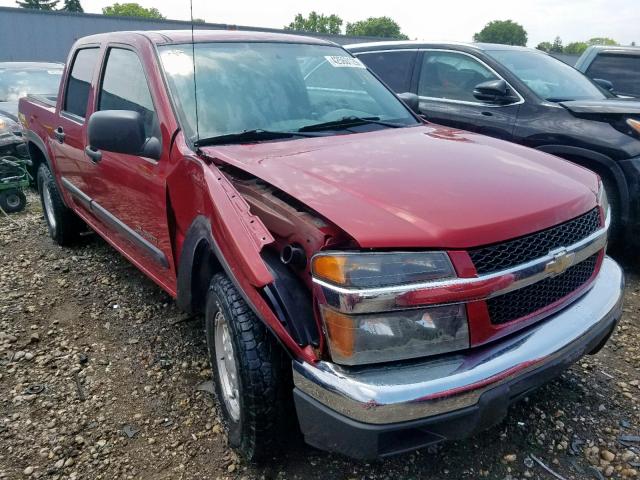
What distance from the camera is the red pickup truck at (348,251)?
66.6 inches

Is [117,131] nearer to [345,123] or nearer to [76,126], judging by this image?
[345,123]

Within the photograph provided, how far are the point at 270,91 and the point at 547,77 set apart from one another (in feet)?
10.9

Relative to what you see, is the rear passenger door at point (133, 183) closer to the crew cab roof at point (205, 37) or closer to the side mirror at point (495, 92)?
the crew cab roof at point (205, 37)

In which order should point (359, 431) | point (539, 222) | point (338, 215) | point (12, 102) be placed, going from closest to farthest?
point (359, 431)
point (338, 215)
point (539, 222)
point (12, 102)

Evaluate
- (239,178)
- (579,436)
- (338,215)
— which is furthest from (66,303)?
(579,436)

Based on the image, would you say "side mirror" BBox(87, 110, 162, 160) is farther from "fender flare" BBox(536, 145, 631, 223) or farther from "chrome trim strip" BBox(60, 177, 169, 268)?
"fender flare" BBox(536, 145, 631, 223)

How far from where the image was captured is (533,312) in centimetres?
196

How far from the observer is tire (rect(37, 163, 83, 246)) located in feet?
15.6

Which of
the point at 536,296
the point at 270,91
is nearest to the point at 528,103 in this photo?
the point at 270,91

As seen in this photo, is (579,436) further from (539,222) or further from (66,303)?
(66,303)

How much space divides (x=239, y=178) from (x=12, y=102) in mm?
7639

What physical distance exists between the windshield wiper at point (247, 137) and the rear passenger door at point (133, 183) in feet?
0.75

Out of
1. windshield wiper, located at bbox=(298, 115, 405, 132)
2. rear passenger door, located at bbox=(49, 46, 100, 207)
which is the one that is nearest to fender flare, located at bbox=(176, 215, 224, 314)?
windshield wiper, located at bbox=(298, 115, 405, 132)

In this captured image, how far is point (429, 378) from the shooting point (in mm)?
1669
